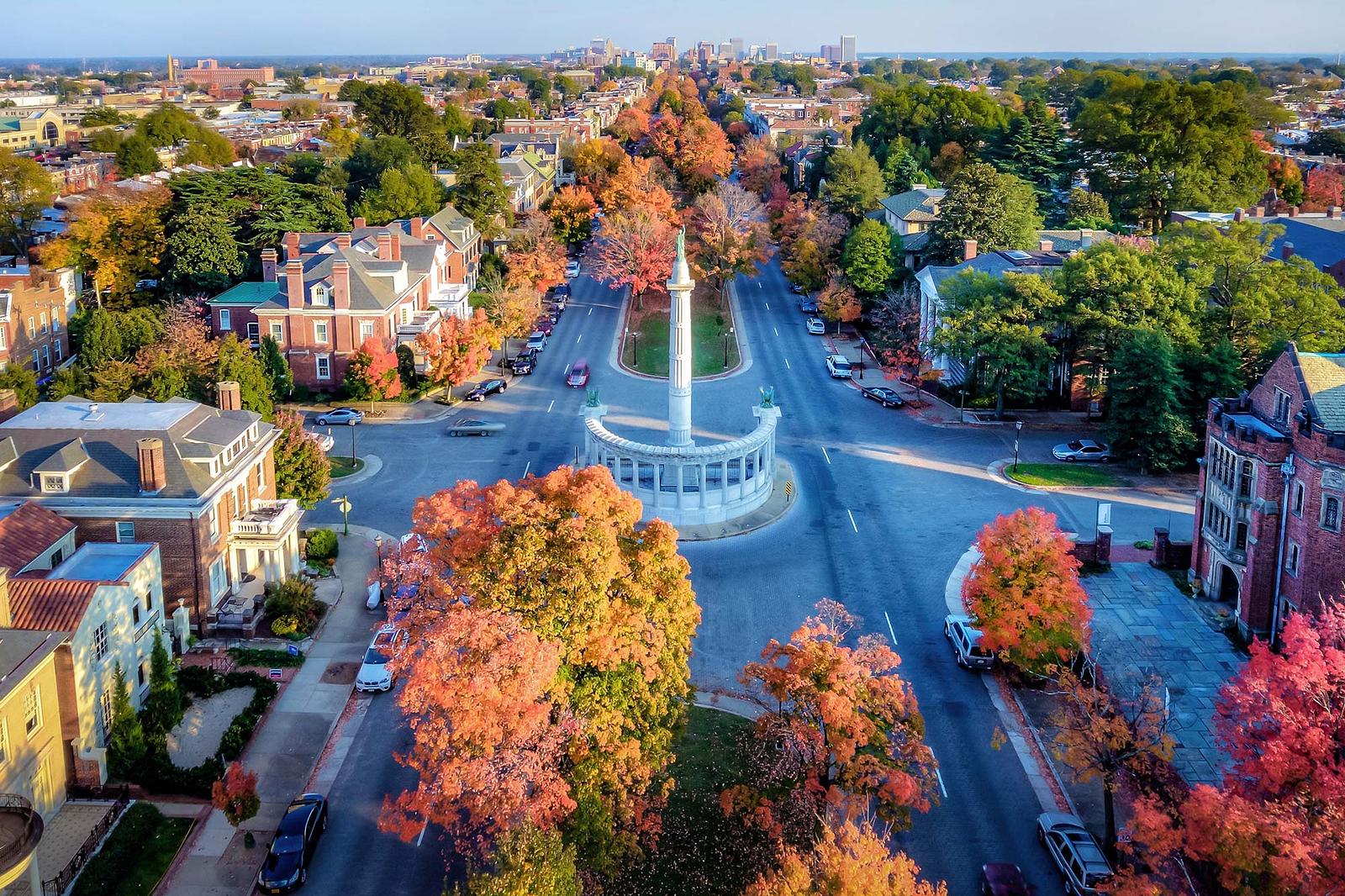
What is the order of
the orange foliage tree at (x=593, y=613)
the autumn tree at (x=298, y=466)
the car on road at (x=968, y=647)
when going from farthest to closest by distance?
the autumn tree at (x=298, y=466)
the car on road at (x=968, y=647)
the orange foliage tree at (x=593, y=613)

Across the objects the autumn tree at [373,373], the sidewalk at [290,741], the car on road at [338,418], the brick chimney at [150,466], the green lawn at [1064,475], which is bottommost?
the sidewalk at [290,741]

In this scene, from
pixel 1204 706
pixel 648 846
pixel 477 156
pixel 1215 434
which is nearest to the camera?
pixel 648 846

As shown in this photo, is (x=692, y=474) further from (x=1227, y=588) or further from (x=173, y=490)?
(x=1227, y=588)

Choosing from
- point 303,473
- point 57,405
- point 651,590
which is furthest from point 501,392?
point 651,590

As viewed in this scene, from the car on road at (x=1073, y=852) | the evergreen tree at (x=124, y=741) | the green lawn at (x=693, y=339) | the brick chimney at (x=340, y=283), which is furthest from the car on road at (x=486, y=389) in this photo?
the car on road at (x=1073, y=852)

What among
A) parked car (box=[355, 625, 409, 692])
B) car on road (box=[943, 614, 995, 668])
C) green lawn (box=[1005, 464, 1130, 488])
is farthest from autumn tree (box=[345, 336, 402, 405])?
car on road (box=[943, 614, 995, 668])

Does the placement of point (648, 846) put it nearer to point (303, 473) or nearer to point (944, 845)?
point (944, 845)

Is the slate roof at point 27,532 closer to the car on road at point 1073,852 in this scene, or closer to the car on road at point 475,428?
the car on road at point 475,428
